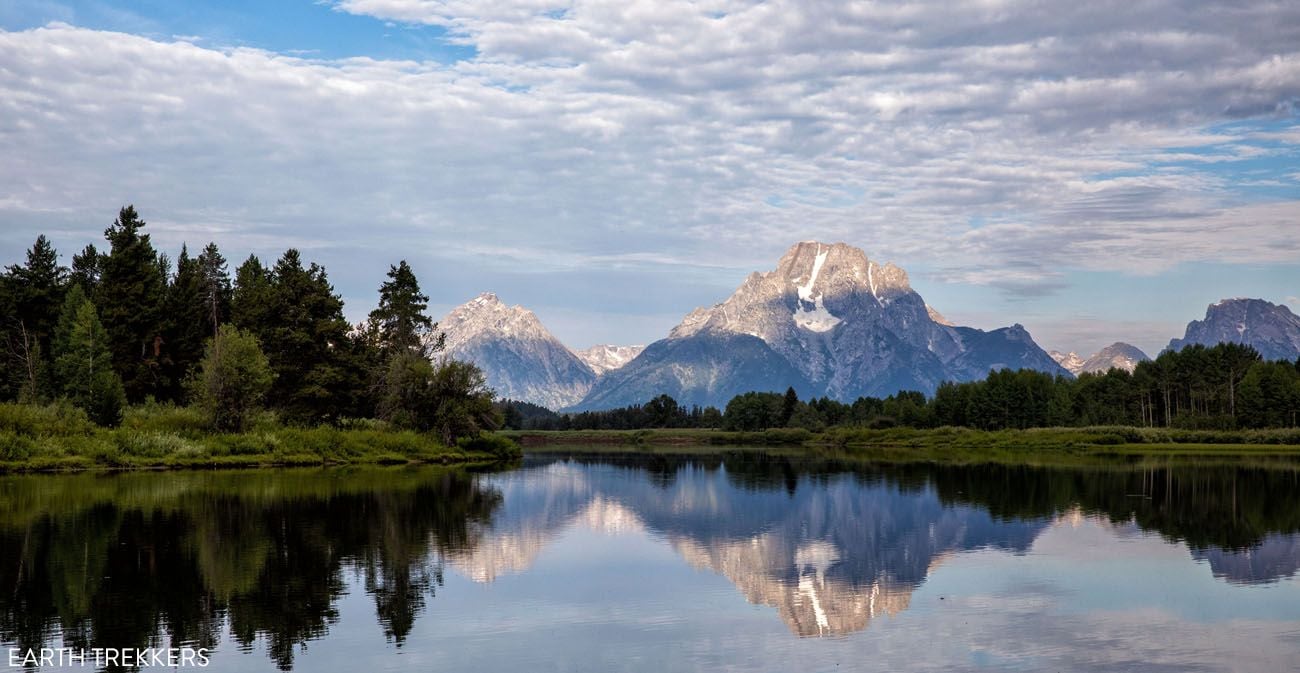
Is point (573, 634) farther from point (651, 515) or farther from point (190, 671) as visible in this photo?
point (651, 515)

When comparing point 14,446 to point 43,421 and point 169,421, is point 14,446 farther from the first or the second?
point 169,421

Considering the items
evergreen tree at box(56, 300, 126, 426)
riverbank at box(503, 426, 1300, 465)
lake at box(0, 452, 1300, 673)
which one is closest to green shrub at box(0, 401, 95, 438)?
evergreen tree at box(56, 300, 126, 426)

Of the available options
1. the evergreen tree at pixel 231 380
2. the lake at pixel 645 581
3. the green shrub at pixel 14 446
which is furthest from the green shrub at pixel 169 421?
the lake at pixel 645 581

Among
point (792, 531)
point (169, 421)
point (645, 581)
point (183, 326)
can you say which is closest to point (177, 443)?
point (169, 421)

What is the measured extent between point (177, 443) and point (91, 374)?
11715mm

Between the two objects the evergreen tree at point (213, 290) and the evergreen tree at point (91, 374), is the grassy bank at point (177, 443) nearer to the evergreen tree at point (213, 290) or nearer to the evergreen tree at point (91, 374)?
the evergreen tree at point (91, 374)

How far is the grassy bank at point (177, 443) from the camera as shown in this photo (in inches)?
2731

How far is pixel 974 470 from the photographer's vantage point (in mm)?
94062

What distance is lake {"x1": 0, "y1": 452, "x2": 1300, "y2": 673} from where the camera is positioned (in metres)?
21.7

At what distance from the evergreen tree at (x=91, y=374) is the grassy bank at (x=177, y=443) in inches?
68.7

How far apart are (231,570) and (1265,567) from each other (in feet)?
102

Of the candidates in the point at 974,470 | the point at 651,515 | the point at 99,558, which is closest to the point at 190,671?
the point at 99,558

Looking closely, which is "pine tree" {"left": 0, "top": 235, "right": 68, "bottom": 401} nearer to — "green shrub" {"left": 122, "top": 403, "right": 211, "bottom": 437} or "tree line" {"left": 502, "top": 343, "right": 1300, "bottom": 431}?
"green shrub" {"left": 122, "top": 403, "right": 211, "bottom": 437}

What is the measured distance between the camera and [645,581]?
31.2m
